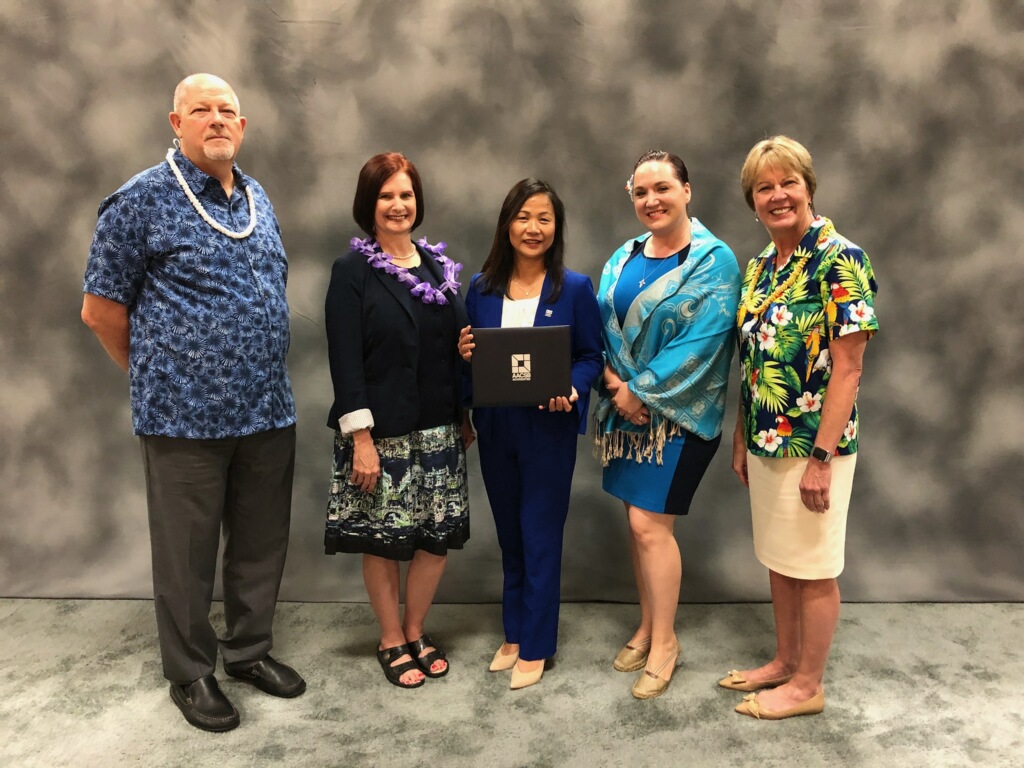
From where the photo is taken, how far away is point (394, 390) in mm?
2021

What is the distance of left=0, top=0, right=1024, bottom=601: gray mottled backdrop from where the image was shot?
8.14 feet

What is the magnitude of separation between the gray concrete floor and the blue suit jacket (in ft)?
2.68

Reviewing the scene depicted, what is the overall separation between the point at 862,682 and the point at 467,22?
2483 millimetres

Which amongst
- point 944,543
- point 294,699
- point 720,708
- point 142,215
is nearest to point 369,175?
point 142,215

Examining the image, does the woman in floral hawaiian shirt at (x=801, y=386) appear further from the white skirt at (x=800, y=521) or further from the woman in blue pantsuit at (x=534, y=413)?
the woman in blue pantsuit at (x=534, y=413)

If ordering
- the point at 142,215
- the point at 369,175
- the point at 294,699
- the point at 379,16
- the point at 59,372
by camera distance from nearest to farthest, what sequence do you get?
1. the point at 142,215
2. the point at 369,175
3. the point at 294,699
4. the point at 379,16
5. the point at 59,372

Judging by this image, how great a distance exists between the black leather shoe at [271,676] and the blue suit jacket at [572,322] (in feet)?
3.12

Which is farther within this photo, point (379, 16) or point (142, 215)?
point (379, 16)

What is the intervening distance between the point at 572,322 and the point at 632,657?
109 cm

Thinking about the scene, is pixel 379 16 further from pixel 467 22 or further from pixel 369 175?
pixel 369 175

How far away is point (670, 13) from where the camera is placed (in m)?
2.48

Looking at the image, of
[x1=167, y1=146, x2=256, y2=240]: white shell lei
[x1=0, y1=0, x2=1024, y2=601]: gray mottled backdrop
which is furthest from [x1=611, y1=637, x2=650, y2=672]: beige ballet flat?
[x1=167, y1=146, x2=256, y2=240]: white shell lei

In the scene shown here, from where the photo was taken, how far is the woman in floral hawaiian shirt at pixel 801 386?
179cm

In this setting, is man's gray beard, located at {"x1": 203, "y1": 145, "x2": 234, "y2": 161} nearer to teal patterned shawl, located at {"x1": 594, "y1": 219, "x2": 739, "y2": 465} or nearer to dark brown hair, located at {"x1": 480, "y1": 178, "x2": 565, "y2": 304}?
dark brown hair, located at {"x1": 480, "y1": 178, "x2": 565, "y2": 304}
